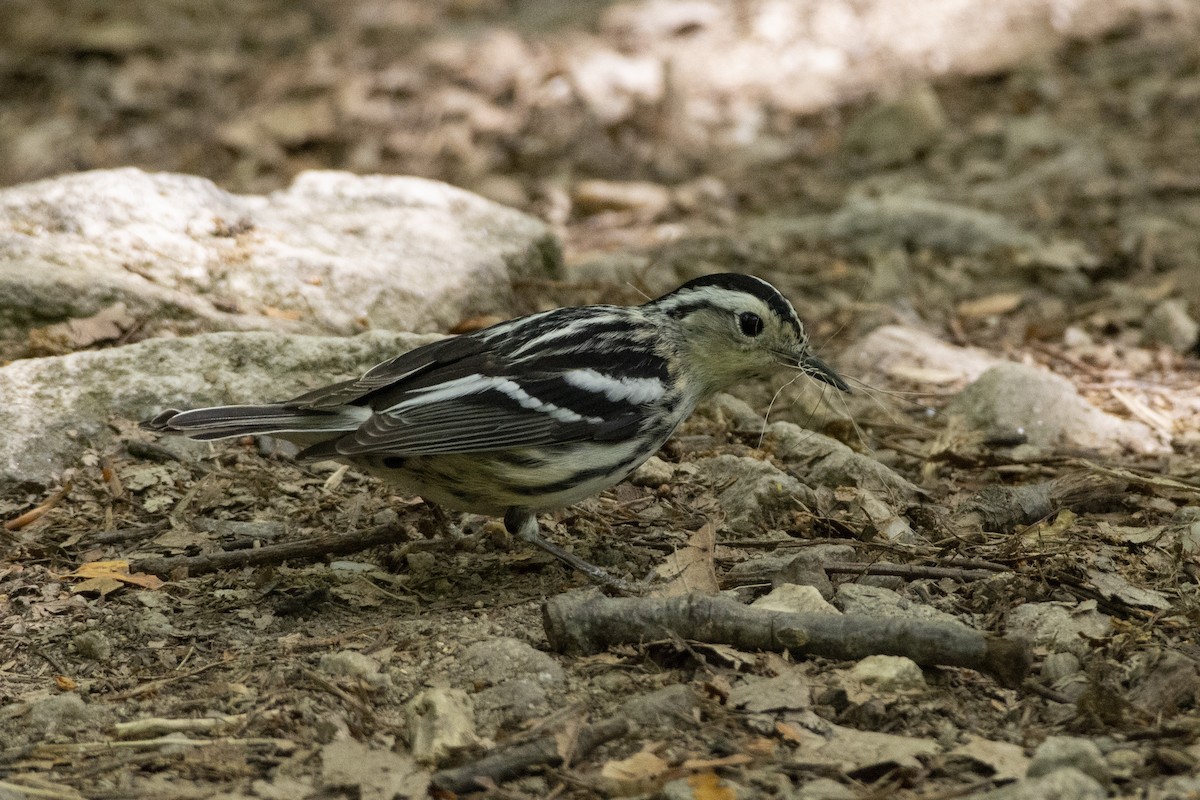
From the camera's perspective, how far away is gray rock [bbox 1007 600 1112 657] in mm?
4078

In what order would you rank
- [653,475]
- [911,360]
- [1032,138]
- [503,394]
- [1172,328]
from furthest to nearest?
[1032,138] < [1172,328] < [911,360] < [653,475] < [503,394]

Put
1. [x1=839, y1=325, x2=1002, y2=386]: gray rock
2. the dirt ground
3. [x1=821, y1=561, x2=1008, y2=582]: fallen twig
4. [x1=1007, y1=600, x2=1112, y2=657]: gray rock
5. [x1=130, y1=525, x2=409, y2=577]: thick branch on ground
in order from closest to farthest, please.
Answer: the dirt ground → [x1=1007, y1=600, x2=1112, y2=657]: gray rock → [x1=821, y1=561, x2=1008, y2=582]: fallen twig → [x1=130, y1=525, x2=409, y2=577]: thick branch on ground → [x1=839, y1=325, x2=1002, y2=386]: gray rock

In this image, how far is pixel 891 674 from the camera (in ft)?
12.5

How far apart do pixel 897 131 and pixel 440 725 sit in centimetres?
801

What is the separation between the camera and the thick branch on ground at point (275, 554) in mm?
4863

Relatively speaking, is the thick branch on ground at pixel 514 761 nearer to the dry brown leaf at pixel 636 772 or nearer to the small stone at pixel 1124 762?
the dry brown leaf at pixel 636 772

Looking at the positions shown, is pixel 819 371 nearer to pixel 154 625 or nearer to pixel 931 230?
pixel 154 625

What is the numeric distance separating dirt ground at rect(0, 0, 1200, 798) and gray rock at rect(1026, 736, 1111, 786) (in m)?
0.08

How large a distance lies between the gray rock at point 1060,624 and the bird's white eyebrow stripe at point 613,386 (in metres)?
1.52

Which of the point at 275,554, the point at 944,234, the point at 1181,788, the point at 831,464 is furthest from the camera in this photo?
the point at 944,234

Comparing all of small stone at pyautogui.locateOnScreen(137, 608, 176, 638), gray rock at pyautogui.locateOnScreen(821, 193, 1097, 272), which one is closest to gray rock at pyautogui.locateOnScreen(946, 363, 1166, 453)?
gray rock at pyautogui.locateOnScreen(821, 193, 1097, 272)

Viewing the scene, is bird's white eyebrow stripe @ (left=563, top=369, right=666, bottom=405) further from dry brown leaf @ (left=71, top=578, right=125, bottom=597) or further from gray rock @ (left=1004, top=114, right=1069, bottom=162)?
gray rock @ (left=1004, top=114, right=1069, bottom=162)

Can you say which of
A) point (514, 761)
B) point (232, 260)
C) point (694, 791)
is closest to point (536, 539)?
point (514, 761)

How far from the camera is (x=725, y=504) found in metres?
5.32
